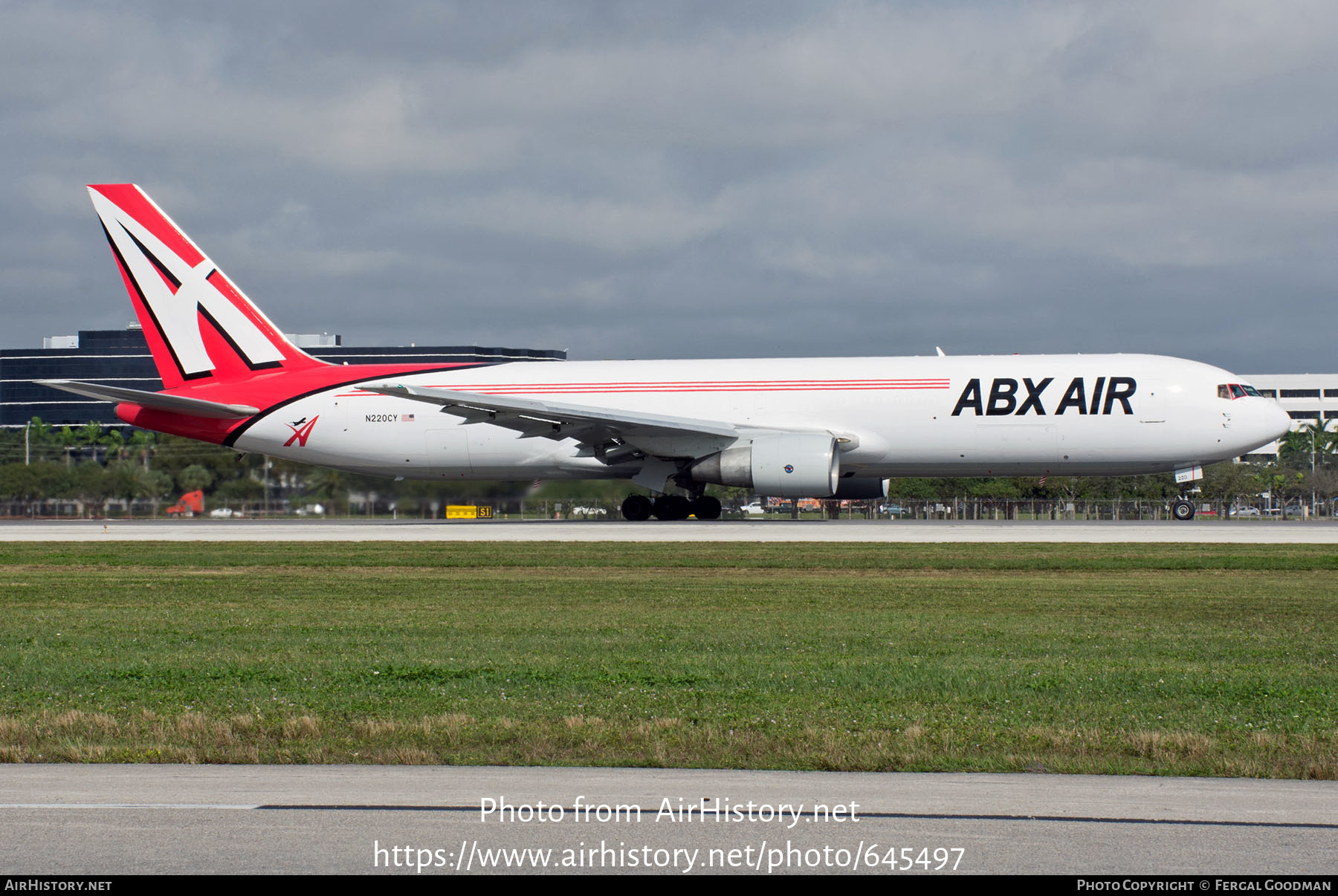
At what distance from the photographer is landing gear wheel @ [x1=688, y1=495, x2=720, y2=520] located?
131 feet

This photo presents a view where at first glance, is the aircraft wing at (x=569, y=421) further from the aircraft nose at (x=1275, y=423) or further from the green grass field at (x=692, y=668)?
the aircraft nose at (x=1275, y=423)

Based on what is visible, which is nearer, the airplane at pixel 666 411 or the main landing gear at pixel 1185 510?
the airplane at pixel 666 411

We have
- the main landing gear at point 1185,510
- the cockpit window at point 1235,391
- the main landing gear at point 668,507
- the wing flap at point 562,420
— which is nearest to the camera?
the wing flap at point 562,420

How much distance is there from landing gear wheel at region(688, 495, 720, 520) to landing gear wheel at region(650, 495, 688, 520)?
0.26 m

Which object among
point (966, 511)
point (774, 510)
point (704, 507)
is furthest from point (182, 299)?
A: point (966, 511)

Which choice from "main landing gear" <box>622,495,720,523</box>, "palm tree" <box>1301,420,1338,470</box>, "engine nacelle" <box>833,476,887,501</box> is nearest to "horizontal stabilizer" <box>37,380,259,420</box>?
"main landing gear" <box>622,495,720,523</box>

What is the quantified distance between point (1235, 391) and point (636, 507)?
17.9 metres

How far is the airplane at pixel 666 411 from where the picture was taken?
3581cm

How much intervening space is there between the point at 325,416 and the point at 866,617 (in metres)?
28.2

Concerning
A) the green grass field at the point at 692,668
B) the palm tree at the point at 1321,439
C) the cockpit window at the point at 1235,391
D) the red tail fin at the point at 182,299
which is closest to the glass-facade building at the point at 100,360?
the palm tree at the point at 1321,439

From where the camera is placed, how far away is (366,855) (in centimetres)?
581

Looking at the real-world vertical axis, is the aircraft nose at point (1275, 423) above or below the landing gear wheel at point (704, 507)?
above

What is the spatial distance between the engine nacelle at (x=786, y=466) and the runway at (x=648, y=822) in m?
27.4

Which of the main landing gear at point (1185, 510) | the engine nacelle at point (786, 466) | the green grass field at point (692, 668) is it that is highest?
the engine nacelle at point (786, 466)
